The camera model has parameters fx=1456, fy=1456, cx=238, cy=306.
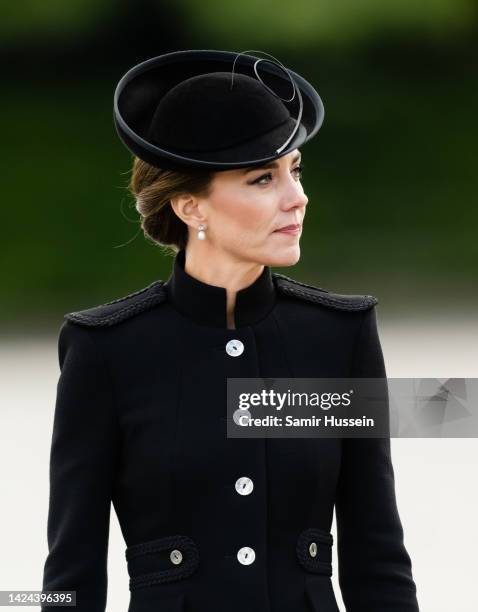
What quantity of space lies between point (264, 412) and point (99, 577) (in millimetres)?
393

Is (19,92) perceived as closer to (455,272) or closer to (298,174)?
(455,272)

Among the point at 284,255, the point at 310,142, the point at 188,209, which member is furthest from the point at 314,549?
the point at 310,142

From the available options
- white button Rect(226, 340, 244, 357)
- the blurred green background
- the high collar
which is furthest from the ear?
the blurred green background

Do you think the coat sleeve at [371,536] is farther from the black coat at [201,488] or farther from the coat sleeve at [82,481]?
the coat sleeve at [82,481]

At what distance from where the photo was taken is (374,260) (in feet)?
35.5

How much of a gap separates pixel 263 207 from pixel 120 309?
0.34m

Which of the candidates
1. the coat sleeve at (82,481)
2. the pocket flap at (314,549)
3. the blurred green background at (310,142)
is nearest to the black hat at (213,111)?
the coat sleeve at (82,481)

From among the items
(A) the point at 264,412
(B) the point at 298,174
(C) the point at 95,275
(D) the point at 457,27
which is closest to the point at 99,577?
(A) the point at 264,412

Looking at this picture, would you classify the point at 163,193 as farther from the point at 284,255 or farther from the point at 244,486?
the point at 244,486

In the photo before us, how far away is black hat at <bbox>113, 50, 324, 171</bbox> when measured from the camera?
244 cm

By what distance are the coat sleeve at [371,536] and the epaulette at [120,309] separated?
0.43 metres

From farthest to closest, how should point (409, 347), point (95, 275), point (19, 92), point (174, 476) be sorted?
1. point (19, 92)
2. point (95, 275)
3. point (409, 347)
4. point (174, 476)

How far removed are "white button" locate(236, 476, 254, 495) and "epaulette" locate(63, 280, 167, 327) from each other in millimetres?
360

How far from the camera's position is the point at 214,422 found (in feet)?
8.15
